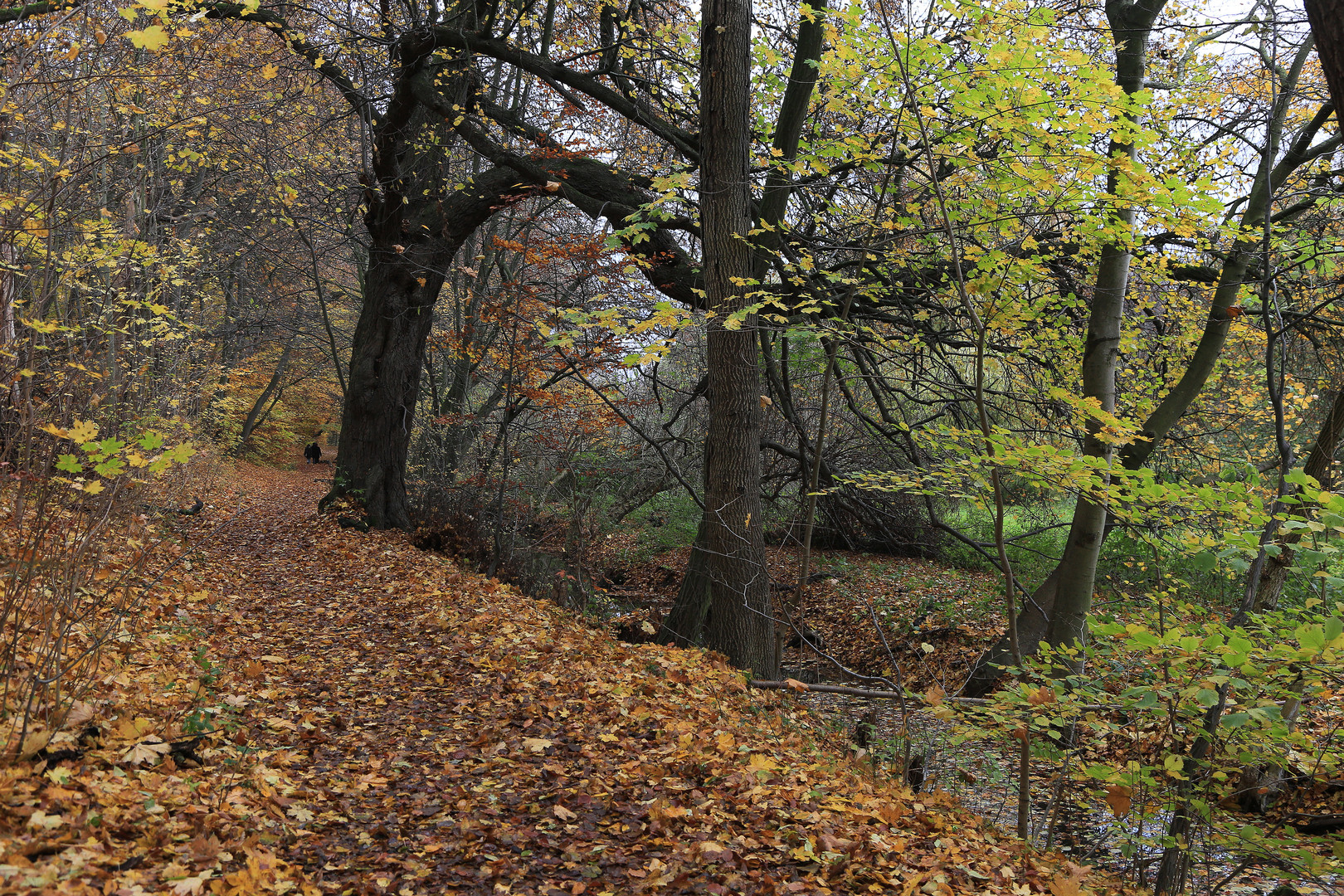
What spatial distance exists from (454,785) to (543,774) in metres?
0.45

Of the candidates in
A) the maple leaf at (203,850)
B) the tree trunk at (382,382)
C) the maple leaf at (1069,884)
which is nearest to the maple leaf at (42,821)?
the maple leaf at (203,850)

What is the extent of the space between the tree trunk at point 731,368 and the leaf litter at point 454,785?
528 mm

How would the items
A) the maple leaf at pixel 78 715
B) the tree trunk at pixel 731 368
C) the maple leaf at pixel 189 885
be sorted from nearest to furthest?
→ the maple leaf at pixel 189 885, the maple leaf at pixel 78 715, the tree trunk at pixel 731 368

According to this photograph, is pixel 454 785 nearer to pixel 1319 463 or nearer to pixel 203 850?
pixel 203 850

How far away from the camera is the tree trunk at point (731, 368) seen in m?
5.80

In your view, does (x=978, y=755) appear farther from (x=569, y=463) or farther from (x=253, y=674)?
(x=569, y=463)

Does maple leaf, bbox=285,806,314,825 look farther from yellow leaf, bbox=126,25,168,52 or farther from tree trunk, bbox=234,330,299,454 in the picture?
tree trunk, bbox=234,330,299,454

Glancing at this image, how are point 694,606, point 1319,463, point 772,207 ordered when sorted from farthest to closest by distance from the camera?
point 694,606 → point 772,207 → point 1319,463

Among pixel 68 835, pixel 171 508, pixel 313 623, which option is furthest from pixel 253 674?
pixel 171 508

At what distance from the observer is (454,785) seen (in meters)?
3.77

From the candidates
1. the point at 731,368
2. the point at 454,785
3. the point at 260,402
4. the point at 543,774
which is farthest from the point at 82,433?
the point at 260,402

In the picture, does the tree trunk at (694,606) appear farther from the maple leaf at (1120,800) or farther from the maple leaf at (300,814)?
the maple leaf at (300,814)

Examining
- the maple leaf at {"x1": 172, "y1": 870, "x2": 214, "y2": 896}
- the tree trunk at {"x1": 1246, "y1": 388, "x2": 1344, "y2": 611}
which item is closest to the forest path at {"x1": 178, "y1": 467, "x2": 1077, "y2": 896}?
the maple leaf at {"x1": 172, "y1": 870, "x2": 214, "y2": 896}

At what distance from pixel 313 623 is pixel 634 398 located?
6.32 meters
